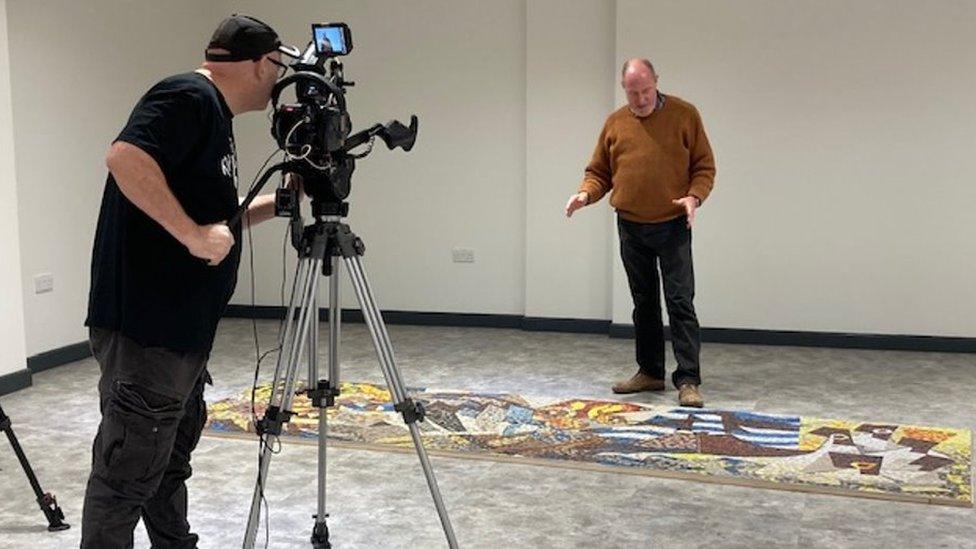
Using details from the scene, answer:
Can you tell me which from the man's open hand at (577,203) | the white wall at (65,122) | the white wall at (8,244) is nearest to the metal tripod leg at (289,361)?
the man's open hand at (577,203)

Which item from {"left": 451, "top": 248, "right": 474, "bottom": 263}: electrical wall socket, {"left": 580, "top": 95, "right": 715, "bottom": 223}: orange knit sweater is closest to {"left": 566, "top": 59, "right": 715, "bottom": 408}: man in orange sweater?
{"left": 580, "top": 95, "right": 715, "bottom": 223}: orange knit sweater

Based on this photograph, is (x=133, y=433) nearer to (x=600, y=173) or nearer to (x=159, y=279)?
(x=159, y=279)

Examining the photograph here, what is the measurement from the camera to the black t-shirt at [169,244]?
1.95 m

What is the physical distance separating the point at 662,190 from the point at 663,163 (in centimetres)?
12

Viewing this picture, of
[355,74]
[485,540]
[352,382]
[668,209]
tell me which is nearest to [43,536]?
[485,540]

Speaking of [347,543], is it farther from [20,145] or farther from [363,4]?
[363,4]

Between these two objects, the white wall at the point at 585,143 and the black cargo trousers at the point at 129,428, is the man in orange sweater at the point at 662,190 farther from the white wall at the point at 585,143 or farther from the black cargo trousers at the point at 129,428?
the black cargo trousers at the point at 129,428

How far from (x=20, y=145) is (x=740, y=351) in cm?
409

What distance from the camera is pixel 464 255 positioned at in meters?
6.59

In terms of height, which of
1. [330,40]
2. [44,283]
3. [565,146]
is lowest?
[44,283]

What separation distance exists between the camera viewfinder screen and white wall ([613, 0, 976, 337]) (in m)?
3.67

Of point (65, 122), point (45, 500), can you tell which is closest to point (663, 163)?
point (45, 500)

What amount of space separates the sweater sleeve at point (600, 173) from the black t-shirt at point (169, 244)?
281 cm

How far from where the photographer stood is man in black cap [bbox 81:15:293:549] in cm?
193
